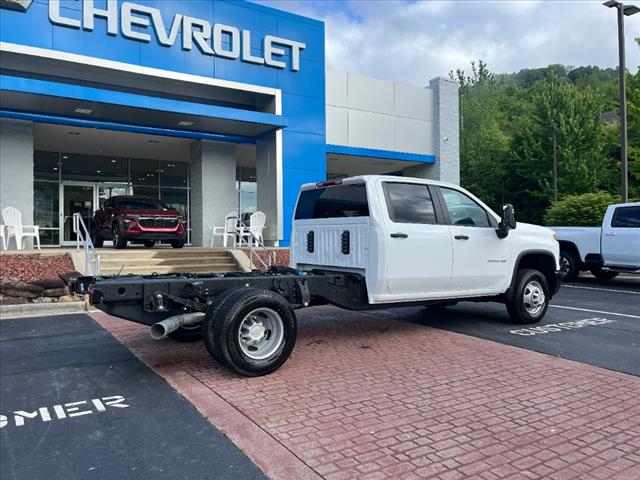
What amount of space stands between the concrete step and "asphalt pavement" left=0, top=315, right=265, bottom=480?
5391 mm

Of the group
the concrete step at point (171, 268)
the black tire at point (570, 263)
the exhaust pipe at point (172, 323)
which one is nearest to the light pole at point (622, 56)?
the black tire at point (570, 263)

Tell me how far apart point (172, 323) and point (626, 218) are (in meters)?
11.6

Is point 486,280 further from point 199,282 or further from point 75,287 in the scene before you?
point 75,287

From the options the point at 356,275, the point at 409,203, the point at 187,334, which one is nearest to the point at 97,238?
the point at 187,334

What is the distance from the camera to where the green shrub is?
18.1 metres

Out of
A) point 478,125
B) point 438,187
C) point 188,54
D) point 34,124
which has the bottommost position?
point 438,187

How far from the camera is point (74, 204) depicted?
19.9 meters

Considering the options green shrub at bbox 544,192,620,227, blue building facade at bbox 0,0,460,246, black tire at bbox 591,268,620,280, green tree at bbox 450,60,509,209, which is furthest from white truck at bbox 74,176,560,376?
green tree at bbox 450,60,509,209

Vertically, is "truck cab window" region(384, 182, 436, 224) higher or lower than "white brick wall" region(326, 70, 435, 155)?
lower

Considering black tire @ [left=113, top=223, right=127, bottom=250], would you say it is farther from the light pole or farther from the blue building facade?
the light pole

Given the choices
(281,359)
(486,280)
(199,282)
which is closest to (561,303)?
(486,280)

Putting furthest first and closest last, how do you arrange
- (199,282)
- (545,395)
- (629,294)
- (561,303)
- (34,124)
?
(34,124) < (629,294) < (561,303) < (199,282) < (545,395)

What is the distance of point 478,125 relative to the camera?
48.3m

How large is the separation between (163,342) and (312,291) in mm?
2218
